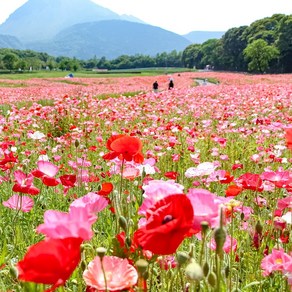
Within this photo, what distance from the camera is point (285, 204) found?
72.2 inches

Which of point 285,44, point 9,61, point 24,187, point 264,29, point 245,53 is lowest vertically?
point 9,61

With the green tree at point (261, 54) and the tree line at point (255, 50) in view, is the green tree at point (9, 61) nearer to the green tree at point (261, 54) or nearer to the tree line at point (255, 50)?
the tree line at point (255, 50)

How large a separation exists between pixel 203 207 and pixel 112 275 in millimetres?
270

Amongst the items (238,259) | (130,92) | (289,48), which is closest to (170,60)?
(289,48)

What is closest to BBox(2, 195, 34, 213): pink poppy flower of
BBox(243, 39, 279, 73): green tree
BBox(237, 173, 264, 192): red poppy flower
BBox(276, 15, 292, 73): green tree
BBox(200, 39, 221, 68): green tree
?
BBox(237, 173, 264, 192): red poppy flower

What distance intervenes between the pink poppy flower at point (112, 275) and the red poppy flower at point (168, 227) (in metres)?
0.14

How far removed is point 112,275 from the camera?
1.05m

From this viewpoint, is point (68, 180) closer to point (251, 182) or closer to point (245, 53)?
point (251, 182)

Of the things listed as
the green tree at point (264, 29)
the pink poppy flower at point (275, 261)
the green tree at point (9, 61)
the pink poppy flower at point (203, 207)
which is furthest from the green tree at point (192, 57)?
the pink poppy flower at point (203, 207)

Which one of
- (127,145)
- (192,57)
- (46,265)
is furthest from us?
(192,57)

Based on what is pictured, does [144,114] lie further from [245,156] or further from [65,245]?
[65,245]

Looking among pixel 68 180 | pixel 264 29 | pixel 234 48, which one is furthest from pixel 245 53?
Result: pixel 68 180

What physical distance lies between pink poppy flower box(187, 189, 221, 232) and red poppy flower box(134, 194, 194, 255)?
11cm

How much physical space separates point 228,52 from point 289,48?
18836mm
